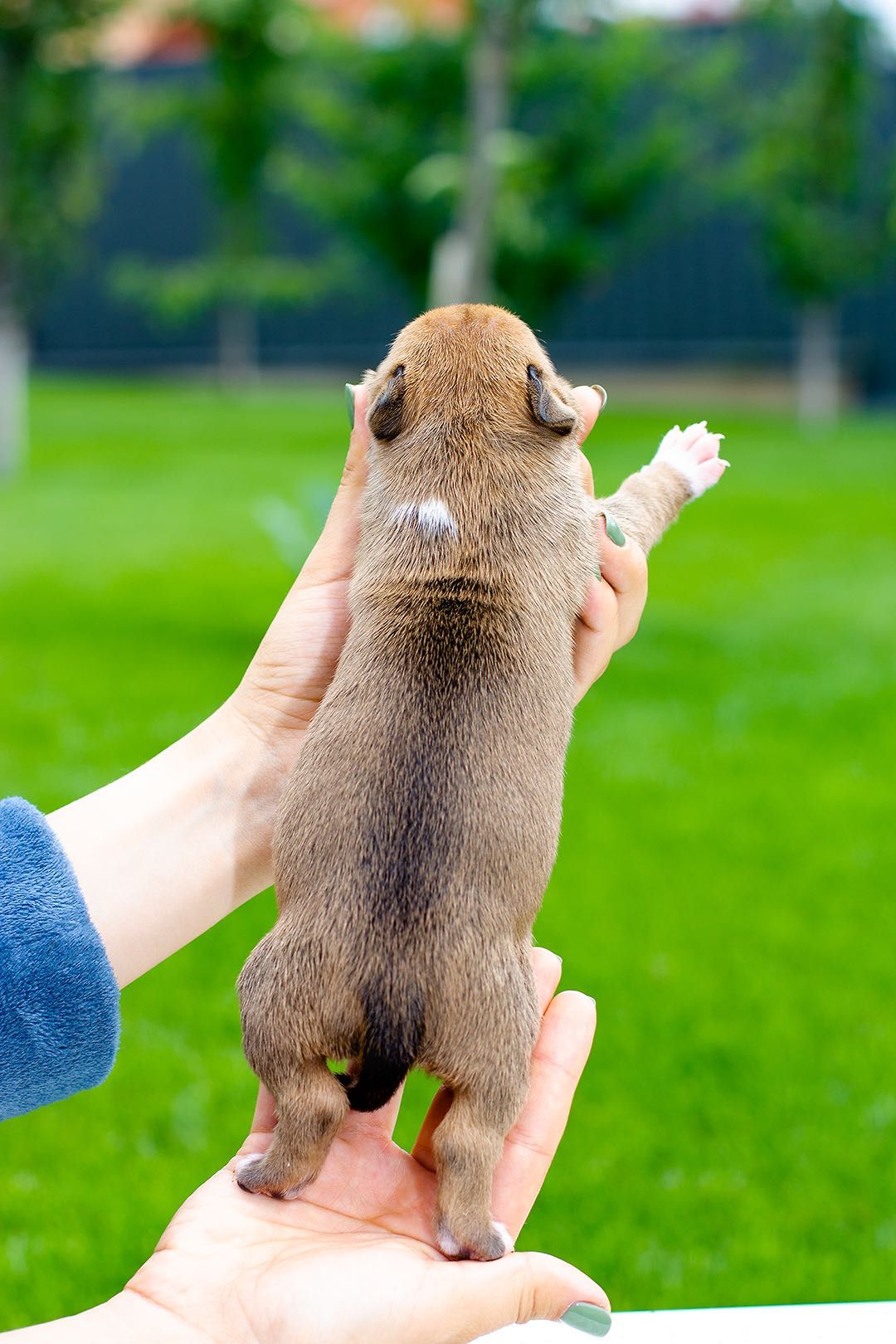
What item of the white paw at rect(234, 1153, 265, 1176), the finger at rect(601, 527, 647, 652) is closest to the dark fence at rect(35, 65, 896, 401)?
the finger at rect(601, 527, 647, 652)

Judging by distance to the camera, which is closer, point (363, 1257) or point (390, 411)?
point (363, 1257)

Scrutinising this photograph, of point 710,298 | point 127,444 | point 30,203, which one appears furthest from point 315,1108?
point 710,298

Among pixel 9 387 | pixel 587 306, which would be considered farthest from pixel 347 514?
pixel 587 306

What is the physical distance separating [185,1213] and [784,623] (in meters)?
8.00

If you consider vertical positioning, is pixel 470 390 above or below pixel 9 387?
below

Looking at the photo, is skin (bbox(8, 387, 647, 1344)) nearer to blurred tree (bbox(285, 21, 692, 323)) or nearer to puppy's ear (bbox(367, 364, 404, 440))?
puppy's ear (bbox(367, 364, 404, 440))

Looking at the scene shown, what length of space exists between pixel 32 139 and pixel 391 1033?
654 inches

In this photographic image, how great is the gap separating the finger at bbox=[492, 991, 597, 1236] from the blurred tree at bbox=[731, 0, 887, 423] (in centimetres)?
1782

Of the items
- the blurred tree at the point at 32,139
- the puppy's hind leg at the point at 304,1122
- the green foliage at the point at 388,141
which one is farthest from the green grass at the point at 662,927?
the green foliage at the point at 388,141

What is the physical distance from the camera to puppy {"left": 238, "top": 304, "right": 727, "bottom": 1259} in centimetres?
189

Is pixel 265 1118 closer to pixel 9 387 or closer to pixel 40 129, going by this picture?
pixel 9 387

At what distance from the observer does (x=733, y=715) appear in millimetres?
7641

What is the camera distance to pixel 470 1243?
1.99m

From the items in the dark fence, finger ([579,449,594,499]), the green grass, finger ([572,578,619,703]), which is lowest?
the green grass
